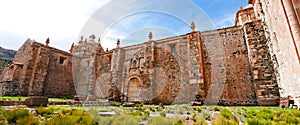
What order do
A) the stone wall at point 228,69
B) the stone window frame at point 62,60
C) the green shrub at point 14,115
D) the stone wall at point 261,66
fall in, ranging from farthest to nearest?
the stone window frame at point 62,60
the stone wall at point 228,69
the stone wall at point 261,66
the green shrub at point 14,115

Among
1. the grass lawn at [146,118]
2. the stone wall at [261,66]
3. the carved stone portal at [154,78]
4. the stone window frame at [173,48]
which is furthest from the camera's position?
the stone window frame at [173,48]

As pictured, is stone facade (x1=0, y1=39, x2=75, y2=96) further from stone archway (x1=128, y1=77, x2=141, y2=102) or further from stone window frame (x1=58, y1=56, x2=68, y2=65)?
stone archway (x1=128, y1=77, x2=141, y2=102)

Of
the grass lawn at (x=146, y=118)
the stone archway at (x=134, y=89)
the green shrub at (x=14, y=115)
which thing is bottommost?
the grass lawn at (x=146, y=118)

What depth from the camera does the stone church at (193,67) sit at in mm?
7582

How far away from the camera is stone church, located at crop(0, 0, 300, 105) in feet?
24.9

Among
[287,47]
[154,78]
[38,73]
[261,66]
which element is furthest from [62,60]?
[287,47]

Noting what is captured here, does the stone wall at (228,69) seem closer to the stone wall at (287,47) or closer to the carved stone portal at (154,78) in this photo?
the stone wall at (287,47)

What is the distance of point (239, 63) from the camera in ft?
37.4

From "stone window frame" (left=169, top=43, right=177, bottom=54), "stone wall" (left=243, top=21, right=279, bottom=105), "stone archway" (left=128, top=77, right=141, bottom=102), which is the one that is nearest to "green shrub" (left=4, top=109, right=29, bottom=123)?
"stone archway" (left=128, top=77, right=141, bottom=102)

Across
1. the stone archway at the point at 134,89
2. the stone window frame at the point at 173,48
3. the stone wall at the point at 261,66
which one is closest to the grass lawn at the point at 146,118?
the stone wall at the point at 261,66

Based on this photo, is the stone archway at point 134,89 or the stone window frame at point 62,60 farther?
the stone window frame at point 62,60

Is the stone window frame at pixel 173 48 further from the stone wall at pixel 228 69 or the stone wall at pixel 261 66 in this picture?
the stone wall at pixel 261 66

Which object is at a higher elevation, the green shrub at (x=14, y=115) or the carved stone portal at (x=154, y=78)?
the carved stone portal at (x=154, y=78)

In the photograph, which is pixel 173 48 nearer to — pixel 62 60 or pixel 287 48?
pixel 287 48
